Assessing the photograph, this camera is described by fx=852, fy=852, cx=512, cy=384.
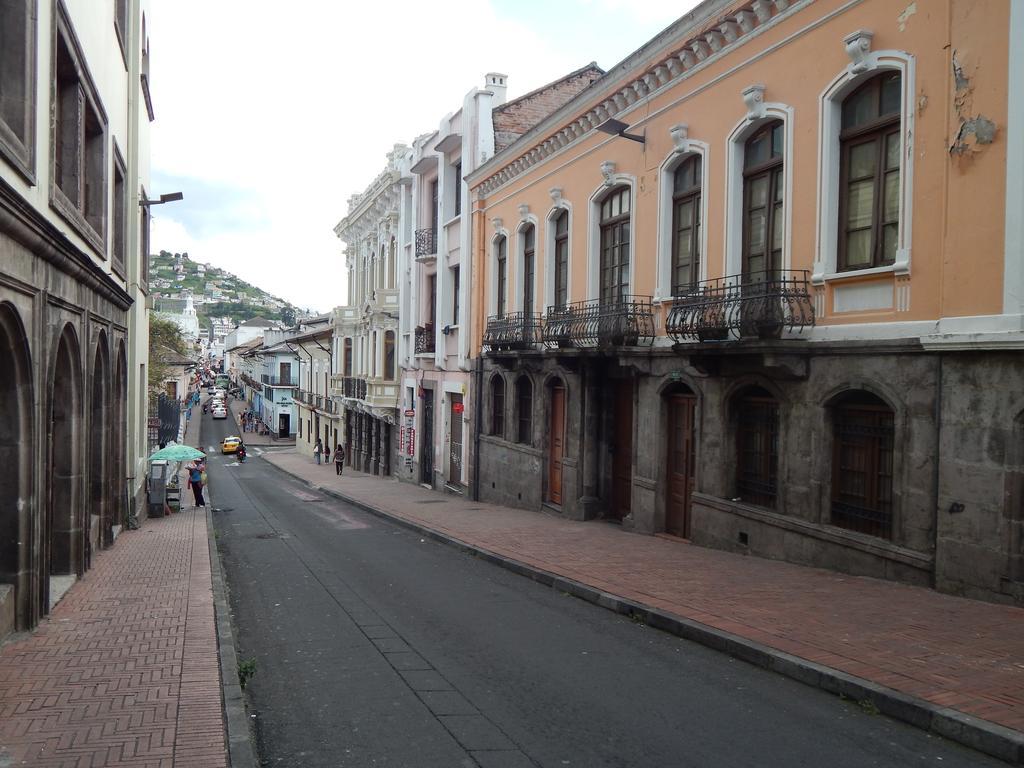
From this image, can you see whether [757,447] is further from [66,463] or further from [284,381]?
[284,381]

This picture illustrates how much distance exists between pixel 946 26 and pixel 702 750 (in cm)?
813

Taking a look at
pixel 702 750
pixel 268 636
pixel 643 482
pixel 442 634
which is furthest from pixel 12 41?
pixel 643 482

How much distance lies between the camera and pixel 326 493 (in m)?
29.7

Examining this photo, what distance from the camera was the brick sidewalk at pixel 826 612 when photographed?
668cm

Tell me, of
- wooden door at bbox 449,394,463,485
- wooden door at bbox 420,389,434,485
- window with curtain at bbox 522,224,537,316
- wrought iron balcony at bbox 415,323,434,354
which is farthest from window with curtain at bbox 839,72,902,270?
wooden door at bbox 420,389,434,485

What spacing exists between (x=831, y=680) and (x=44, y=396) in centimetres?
790

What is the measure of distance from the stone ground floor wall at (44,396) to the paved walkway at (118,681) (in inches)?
22.0

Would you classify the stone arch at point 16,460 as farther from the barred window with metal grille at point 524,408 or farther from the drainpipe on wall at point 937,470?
the barred window with metal grille at point 524,408

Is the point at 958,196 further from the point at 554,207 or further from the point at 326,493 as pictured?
the point at 326,493

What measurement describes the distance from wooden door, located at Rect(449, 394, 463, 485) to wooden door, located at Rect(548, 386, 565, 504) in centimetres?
677

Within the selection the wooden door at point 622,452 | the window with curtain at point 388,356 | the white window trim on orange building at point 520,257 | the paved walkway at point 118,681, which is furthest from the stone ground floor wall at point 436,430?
the paved walkway at point 118,681

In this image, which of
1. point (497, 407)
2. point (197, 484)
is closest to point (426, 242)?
point (497, 407)

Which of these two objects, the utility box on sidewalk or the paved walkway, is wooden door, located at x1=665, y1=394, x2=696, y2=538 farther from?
the utility box on sidewalk

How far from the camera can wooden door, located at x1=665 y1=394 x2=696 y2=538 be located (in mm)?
14539
